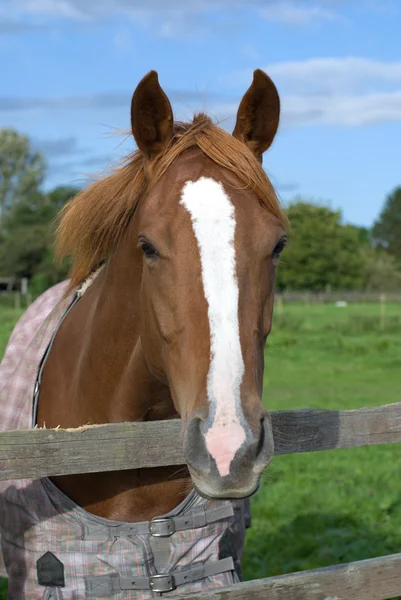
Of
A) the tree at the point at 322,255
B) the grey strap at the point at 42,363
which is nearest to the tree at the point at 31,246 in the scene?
the tree at the point at 322,255

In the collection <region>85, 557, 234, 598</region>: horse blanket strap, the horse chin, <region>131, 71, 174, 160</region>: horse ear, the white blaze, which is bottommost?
<region>85, 557, 234, 598</region>: horse blanket strap

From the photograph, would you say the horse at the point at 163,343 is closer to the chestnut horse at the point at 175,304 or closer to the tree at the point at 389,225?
the chestnut horse at the point at 175,304

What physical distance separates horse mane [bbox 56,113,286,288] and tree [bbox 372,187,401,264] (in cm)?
8489

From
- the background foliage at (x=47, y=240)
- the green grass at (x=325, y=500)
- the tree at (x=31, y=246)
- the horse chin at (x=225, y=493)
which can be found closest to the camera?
the horse chin at (x=225, y=493)

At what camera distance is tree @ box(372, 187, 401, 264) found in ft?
282

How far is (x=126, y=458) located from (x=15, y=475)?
35 cm

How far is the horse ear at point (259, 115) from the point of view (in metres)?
2.45

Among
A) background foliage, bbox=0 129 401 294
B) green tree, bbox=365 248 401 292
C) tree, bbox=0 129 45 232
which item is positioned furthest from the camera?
green tree, bbox=365 248 401 292

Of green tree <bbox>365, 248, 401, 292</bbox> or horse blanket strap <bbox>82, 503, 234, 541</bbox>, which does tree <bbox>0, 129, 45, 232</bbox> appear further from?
horse blanket strap <bbox>82, 503, 234, 541</bbox>

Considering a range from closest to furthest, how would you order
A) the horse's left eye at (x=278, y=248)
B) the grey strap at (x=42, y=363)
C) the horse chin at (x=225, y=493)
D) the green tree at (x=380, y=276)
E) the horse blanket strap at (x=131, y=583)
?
the horse chin at (x=225, y=493), the horse's left eye at (x=278, y=248), the horse blanket strap at (x=131, y=583), the grey strap at (x=42, y=363), the green tree at (x=380, y=276)

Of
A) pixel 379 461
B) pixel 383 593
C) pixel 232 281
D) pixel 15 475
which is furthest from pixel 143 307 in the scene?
pixel 379 461

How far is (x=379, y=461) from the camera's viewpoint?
293 inches

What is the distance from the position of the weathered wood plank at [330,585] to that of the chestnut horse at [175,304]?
44 cm

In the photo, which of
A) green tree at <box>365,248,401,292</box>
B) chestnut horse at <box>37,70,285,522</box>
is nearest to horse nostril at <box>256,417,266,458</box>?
chestnut horse at <box>37,70,285,522</box>
